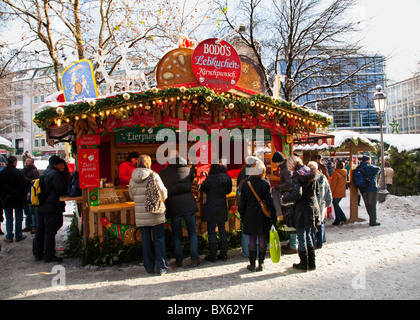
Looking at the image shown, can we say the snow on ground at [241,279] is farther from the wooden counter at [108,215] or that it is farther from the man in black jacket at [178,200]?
the wooden counter at [108,215]

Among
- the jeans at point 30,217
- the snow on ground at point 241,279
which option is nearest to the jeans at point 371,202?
the snow on ground at point 241,279

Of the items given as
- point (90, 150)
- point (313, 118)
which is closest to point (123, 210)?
point (90, 150)

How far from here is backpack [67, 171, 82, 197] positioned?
6.17 metres

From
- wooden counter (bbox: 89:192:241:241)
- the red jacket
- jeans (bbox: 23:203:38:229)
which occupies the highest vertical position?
the red jacket

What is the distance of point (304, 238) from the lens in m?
5.02

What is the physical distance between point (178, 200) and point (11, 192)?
15.8 ft

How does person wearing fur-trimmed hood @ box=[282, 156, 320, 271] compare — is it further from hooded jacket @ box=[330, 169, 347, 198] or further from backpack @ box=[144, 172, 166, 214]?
hooded jacket @ box=[330, 169, 347, 198]

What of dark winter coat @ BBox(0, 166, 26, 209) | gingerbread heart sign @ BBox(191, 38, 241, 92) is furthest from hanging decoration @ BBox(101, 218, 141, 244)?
dark winter coat @ BBox(0, 166, 26, 209)

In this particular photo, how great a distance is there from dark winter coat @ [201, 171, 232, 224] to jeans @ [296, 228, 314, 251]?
1324 mm

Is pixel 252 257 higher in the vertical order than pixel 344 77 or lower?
lower

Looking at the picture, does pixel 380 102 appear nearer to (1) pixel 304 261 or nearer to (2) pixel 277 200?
(2) pixel 277 200

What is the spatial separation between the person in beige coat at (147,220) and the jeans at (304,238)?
212 cm

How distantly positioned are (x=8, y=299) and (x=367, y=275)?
508 centimetres

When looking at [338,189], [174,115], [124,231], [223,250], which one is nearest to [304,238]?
[223,250]
